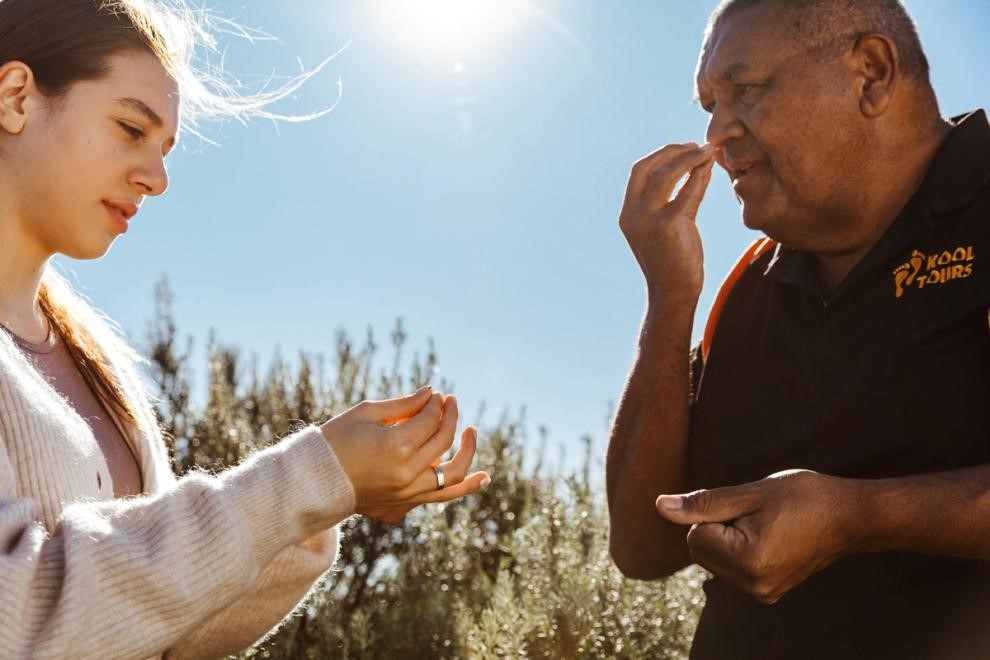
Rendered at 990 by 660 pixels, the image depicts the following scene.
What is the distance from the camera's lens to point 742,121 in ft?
8.79

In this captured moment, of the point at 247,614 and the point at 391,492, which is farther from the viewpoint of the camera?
the point at 247,614

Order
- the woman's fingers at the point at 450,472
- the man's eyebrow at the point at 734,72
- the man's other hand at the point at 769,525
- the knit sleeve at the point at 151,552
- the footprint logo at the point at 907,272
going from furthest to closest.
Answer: the man's eyebrow at the point at 734,72, the footprint logo at the point at 907,272, the woman's fingers at the point at 450,472, the man's other hand at the point at 769,525, the knit sleeve at the point at 151,552

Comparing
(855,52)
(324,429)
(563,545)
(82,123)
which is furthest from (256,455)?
(563,545)

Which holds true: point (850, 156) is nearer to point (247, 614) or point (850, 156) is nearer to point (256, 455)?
point (256, 455)

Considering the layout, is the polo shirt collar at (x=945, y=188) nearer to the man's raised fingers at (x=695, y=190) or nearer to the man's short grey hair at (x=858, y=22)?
the man's short grey hair at (x=858, y=22)

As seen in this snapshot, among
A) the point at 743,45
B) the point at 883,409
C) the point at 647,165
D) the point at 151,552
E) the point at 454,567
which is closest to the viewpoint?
the point at 151,552

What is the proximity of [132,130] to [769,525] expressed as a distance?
159cm

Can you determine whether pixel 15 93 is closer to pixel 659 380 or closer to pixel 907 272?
pixel 659 380

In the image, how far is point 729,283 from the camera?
9.68 feet

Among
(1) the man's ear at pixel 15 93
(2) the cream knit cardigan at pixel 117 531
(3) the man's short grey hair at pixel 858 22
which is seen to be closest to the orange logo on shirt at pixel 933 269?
(3) the man's short grey hair at pixel 858 22

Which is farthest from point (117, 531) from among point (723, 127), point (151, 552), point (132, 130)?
point (723, 127)

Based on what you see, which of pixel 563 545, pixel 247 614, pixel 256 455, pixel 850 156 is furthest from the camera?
pixel 563 545

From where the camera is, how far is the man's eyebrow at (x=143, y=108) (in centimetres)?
213

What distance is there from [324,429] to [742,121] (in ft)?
4.94
